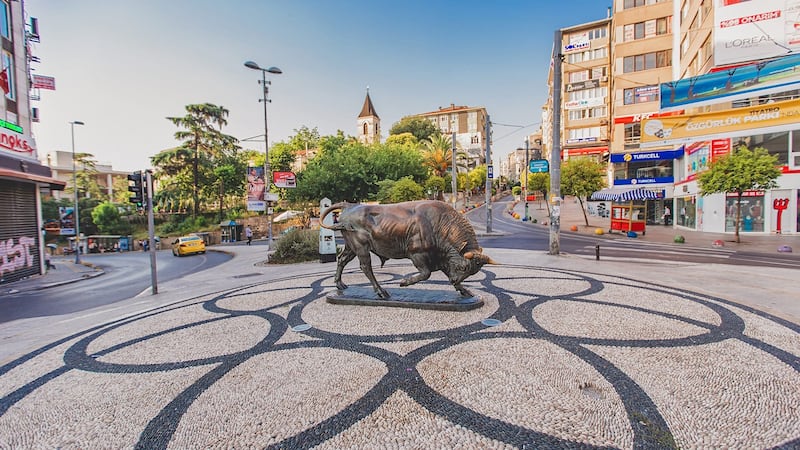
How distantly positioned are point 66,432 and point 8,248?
20644mm

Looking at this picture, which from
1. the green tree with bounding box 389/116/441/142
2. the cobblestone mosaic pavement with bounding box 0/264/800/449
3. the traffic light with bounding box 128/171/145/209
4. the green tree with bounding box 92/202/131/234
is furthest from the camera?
the green tree with bounding box 389/116/441/142

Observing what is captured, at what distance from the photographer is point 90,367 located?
484 centimetres

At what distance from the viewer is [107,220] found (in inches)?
1834

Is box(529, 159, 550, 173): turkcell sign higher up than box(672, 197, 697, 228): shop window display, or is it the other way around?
box(529, 159, 550, 173): turkcell sign

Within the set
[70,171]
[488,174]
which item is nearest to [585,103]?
[488,174]

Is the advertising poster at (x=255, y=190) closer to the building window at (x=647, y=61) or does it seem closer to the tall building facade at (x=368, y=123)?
the building window at (x=647, y=61)

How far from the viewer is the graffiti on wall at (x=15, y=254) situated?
16641 millimetres

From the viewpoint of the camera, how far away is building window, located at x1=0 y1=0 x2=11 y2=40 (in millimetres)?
→ 17891

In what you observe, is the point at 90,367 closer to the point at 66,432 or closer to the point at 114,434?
the point at 66,432

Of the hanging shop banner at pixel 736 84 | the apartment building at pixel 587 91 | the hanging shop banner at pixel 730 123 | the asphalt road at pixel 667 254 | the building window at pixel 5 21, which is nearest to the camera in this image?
the asphalt road at pixel 667 254

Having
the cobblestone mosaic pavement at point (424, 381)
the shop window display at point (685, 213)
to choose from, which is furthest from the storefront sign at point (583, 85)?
the cobblestone mosaic pavement at point (424, 381)

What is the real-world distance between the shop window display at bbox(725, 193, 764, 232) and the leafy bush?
25497 millimetres

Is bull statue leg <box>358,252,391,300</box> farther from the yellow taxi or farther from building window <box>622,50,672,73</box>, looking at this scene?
building window <box>622,50,672,73</box>

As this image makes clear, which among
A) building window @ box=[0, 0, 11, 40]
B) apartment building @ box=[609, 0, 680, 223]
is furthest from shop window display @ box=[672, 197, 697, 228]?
building window @ box=[0, 0, 11, 40]
